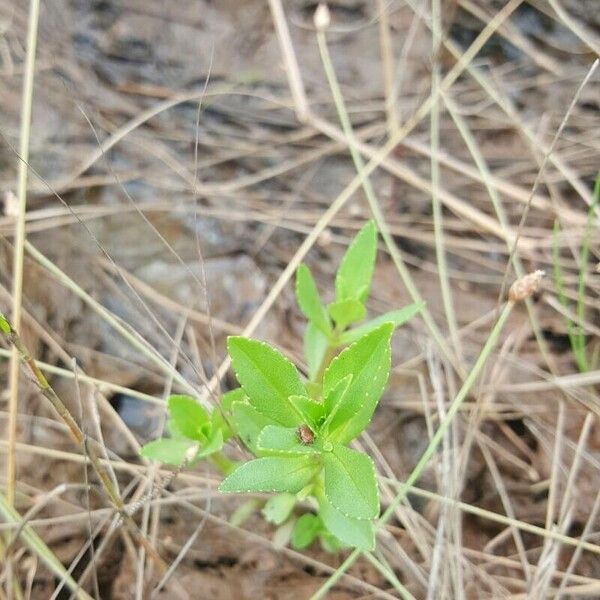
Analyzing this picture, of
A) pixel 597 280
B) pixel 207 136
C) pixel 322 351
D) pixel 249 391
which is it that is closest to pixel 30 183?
pixel 207 136

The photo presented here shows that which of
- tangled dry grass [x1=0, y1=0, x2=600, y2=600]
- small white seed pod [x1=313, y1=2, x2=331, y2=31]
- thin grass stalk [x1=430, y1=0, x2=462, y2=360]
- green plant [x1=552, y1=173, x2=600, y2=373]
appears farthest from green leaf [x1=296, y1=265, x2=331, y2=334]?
small white seed pod [x1=313, y1=2, x2=331, y2=31]

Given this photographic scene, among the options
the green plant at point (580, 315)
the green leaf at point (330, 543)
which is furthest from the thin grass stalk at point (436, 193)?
the green leaf at point (330, 543)

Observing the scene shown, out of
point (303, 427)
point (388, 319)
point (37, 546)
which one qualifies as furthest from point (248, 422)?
point (37, 546)

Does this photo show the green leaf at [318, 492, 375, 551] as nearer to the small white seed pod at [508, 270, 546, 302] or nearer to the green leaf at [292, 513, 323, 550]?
the green leaf at [292, 513, 323, 550]

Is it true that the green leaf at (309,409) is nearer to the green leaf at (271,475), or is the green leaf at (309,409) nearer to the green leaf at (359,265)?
the green leaf at (271,475)

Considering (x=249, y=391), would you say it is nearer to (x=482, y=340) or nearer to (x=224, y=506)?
(x=224, y=506)

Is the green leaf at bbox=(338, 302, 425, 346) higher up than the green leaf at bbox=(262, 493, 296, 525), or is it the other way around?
the green leaf at bbox=(338, 302, 425, 346)
